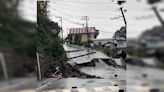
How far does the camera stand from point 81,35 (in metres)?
2.79

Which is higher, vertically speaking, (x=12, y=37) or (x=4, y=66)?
(x=12, y=37)

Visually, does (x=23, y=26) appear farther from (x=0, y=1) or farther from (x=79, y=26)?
(x=79, y=26)

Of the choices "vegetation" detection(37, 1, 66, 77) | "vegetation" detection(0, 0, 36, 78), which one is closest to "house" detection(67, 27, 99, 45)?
"vegetation" detection(37, 1, 66, 77)

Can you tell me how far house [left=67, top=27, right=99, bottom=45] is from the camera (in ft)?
9.02

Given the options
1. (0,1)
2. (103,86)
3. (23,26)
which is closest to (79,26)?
(103,86)

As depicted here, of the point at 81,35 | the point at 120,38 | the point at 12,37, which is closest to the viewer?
the point at 12,37

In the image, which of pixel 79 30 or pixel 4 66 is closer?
pixel 4 66

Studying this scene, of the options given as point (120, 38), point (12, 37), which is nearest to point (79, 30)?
point (120, 38)

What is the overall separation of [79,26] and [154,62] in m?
0.75

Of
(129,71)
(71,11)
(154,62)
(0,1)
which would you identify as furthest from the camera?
(71,11)

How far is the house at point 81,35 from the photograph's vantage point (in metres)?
2.75

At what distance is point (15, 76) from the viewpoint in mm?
2086

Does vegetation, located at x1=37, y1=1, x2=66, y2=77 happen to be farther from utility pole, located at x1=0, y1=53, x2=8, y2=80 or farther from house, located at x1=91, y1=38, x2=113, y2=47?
utility pole, located at x1=0, y1=53, x2=8, y2=80

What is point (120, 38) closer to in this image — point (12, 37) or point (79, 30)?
point (79, 30)
